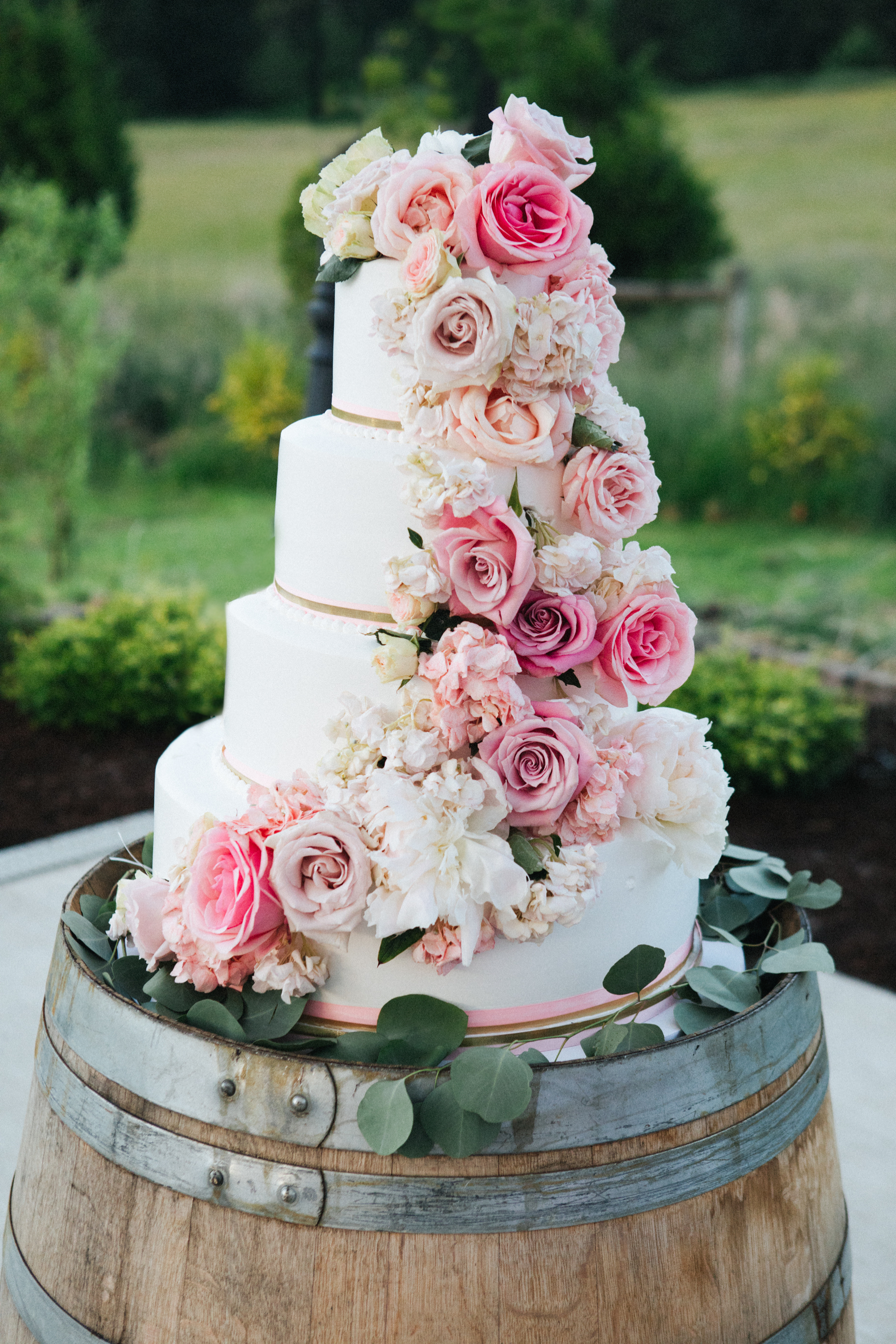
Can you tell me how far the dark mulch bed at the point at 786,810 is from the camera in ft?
12.0

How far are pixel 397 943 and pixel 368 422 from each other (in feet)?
1.98

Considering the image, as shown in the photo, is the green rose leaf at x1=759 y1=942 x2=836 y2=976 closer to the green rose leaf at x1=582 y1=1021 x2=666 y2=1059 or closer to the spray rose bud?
the green rose leaf at x1=582 y1=1021 x2=666 y2=1059

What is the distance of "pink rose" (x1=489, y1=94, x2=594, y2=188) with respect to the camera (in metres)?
1.32

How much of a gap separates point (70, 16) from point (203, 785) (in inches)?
356

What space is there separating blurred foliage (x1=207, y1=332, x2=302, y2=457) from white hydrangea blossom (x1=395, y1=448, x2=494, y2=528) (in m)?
6.68

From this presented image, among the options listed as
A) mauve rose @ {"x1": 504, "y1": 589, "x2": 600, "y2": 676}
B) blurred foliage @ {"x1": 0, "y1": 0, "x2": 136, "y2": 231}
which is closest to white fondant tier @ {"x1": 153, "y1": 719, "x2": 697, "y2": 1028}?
mauve rose @ {"x1": 504, "y1": 589, "x2": 600, "y2": 676}

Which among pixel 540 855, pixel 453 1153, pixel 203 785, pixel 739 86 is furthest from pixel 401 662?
pixel 739 86

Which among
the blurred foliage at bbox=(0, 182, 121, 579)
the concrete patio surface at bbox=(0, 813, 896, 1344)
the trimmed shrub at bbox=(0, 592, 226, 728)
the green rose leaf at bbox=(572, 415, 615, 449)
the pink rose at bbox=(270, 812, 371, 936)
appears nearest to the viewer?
the pink rose at bbox=(270, 812, 371, 936)

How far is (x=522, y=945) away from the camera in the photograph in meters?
1.36

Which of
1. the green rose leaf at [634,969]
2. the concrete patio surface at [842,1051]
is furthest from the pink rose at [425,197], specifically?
the concrete patio surface at [842,1051]

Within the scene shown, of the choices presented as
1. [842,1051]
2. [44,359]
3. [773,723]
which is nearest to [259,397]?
[44,359]

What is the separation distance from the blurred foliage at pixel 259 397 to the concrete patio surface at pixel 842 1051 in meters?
4.62

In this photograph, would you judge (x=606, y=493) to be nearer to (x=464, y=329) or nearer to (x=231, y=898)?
(x=464, y=329)

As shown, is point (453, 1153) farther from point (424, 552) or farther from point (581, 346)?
point (581, 346)
